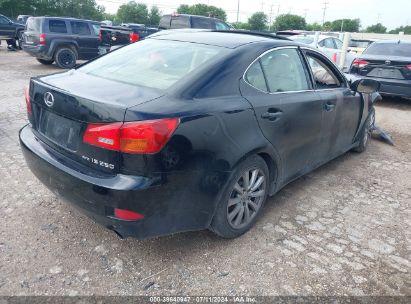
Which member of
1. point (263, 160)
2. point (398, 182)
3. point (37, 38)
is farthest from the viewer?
point (37, 38)

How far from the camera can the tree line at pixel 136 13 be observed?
40.0 meters

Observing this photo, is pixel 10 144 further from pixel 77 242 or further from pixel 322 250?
pixel 322 250

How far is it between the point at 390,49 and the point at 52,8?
→ 43831 mm

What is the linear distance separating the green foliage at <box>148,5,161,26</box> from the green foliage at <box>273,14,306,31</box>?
22.9 m

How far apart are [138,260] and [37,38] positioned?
11.8 m

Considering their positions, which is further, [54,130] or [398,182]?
[398,182]

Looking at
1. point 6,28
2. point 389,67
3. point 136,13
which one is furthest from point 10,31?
point 136,13

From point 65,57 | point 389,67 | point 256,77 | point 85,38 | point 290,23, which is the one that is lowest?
point 65,57

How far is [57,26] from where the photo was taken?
41.4 ft

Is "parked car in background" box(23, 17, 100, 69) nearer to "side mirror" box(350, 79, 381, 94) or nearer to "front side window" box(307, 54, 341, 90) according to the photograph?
"front side window" box(307, 54, 341, 90)

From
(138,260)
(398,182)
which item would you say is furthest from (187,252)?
(398,182)

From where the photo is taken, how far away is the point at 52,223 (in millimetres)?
3094

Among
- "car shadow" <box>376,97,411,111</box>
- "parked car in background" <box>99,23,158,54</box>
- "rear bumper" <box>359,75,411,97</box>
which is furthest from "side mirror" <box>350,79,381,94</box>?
"parked car in background" <box>99,23,158,54</box>

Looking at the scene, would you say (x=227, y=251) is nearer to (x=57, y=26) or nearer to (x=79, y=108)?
(x=79, y=108)
